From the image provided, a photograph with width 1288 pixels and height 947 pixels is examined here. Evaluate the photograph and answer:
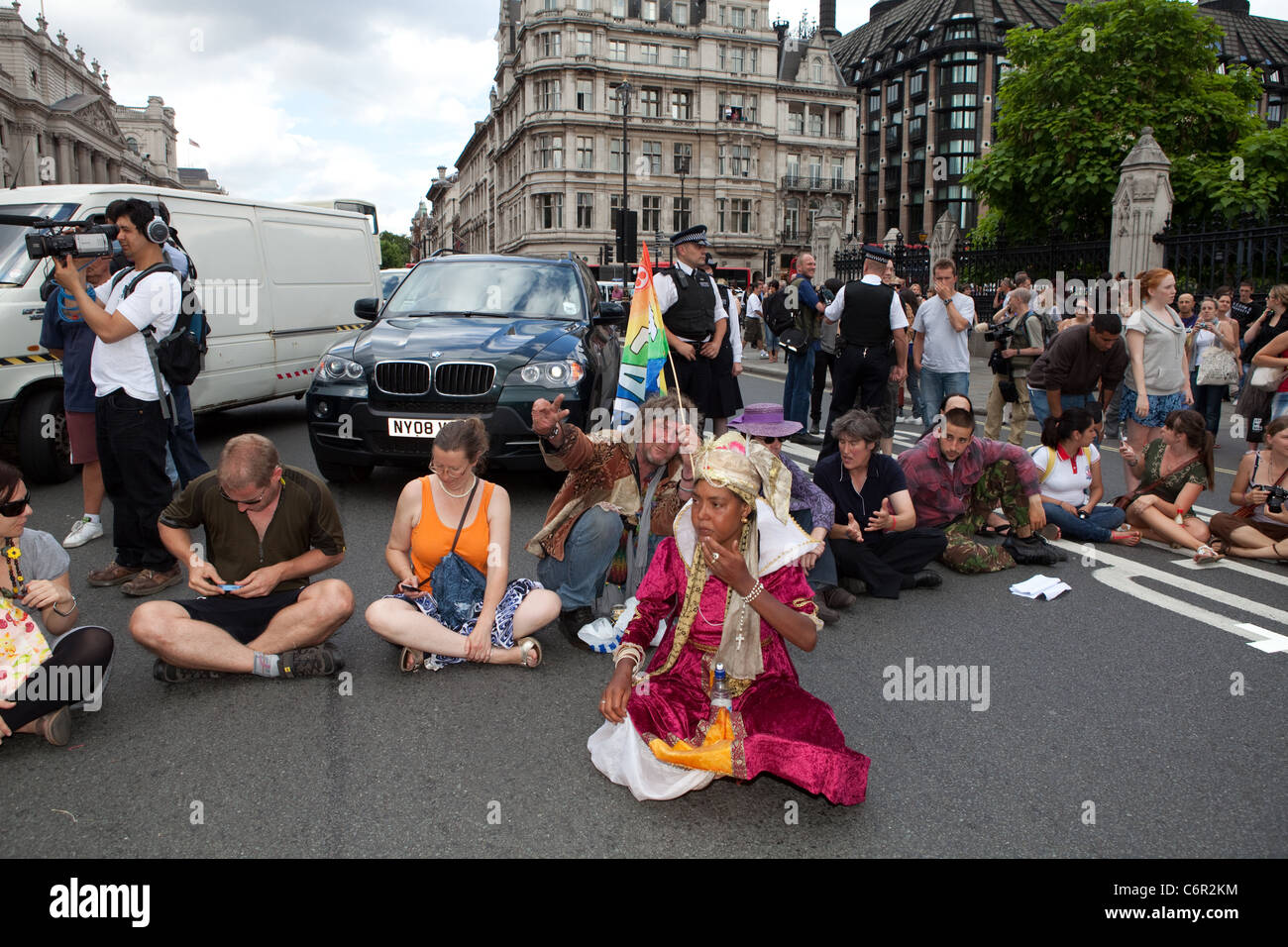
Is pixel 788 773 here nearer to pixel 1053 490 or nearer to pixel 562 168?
pixel 1053 490

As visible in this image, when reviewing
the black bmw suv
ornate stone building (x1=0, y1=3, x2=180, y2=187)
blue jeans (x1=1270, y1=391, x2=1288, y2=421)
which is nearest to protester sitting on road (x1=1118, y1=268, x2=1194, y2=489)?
blue jeans (x1=1270, y1=391, x2=1288, y2=421)

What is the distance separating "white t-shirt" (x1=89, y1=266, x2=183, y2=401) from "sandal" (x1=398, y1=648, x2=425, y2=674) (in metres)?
2.34

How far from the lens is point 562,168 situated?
77.4 metres

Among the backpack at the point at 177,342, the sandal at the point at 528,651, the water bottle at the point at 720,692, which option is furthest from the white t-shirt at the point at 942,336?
the water bottle at the point at 720,692

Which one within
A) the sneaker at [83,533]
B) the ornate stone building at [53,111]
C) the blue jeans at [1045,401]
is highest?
the ornate stone building at [53,111]

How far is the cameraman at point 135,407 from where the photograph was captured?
531cm

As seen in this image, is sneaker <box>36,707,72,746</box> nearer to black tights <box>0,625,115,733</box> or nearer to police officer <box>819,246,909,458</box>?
black tights <box>0,625,115,733</box>

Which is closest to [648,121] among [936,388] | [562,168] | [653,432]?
[562,168]

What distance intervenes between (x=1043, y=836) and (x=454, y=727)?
217cm

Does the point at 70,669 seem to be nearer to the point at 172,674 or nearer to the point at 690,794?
the point at 172,674

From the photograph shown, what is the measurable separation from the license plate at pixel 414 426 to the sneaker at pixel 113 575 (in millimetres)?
2124

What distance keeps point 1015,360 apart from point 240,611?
8630 mm

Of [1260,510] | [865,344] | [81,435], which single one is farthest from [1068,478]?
[81,435]

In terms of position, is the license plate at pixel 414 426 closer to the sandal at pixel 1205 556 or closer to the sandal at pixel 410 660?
the sandal at pixel 410 660
